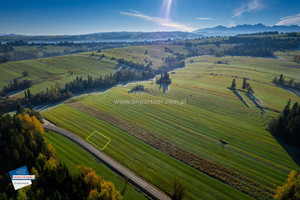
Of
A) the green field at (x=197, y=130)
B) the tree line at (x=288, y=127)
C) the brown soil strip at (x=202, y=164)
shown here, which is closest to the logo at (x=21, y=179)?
the green field at (x=197, y=130)

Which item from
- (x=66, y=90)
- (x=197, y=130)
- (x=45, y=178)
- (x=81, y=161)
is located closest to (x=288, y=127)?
(x=197, y=130)

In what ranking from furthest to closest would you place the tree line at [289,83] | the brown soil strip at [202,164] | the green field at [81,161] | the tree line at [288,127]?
the tree line at [289,83]
the tree line at [288,127]
the brown soil strip at [202,164]
the green field at [81,161]

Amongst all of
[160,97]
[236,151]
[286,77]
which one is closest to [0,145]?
[236,151]

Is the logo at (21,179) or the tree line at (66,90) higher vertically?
the logo at (21,179)

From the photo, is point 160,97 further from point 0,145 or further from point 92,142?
point 0,145

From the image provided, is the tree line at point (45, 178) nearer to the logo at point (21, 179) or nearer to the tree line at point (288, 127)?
the logo at point (21, 179)

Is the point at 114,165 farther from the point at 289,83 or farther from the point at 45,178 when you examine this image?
the point at 289,83
